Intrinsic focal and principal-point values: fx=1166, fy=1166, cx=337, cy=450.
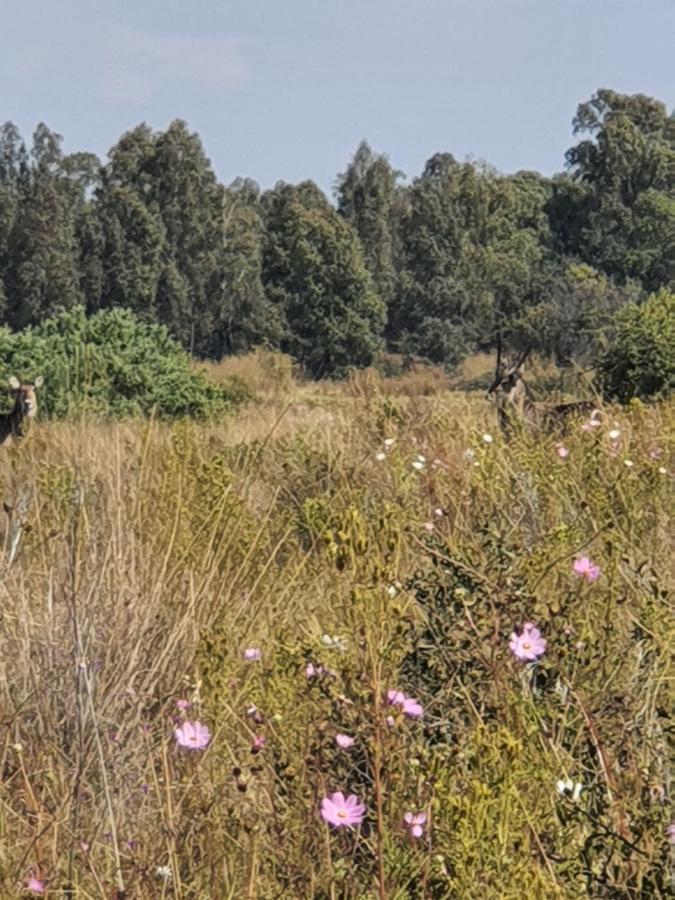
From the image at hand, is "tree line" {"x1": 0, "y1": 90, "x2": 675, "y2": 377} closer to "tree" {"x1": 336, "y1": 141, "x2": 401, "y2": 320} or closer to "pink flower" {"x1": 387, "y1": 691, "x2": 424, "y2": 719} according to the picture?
"tree" {"x1": 336, "y1": 141, "x2": 401, "y2": 320}

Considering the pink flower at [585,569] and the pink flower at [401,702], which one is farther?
the pink flower at [585,569]

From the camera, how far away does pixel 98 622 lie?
2.78m

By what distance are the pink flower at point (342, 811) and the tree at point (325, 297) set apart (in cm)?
3685

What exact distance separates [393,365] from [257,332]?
5015mm

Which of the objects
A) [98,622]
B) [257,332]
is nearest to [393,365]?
[257,332]

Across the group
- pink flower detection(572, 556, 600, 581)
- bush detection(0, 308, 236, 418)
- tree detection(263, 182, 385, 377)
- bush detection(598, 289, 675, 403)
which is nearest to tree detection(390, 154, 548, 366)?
tree detection(263, 182, 385, 377)

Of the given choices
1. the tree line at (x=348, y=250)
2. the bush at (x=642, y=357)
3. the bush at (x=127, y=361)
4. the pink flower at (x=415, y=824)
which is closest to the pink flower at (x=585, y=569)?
the pink flower at (x=415, y=824)

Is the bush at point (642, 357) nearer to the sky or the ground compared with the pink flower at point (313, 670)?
nearer to the ground

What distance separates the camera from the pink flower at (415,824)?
1.67 m

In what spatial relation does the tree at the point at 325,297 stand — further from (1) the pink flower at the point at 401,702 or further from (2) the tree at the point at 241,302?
(1) the pink flower at the point at 401,702

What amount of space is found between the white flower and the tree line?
100 feet

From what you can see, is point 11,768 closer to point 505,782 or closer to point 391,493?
point 505,782

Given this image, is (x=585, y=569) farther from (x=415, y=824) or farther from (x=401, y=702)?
(x=415, y=824)

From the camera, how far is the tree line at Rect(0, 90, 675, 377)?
36562mm
